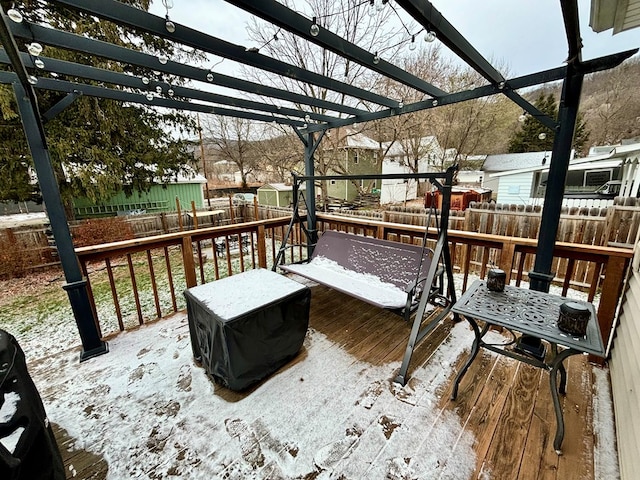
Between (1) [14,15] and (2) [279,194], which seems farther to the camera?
(2) [279,194]

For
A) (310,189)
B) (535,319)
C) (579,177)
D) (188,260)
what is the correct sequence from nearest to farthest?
(535,319) < (188,260) < (310,189) < (579,177)

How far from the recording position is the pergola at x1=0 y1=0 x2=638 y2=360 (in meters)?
1.24

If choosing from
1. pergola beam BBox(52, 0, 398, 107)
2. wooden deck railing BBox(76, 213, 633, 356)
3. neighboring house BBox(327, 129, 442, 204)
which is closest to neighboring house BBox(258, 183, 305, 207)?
neighboring house BBox(327, 129, 442, 204)

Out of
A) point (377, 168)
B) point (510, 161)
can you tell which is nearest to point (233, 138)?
point (377, 168)

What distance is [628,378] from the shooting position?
1.50 metres

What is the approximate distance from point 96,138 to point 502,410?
950 centimetres

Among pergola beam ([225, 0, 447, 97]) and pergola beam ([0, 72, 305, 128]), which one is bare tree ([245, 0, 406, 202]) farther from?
pergola beam ([225, 0, 447, 97])

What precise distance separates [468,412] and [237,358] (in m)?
1.46

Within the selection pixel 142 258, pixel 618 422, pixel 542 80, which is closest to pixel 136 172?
pixel 142 258

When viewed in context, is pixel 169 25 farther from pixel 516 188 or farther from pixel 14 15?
pixel 516 188

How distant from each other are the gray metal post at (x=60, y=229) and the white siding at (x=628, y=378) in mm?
3338


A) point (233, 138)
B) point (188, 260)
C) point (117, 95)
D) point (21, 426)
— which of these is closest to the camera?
point (21, 426)

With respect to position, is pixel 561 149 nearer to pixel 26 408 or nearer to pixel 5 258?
pixel 26 408

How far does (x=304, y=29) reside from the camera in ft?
4.34
